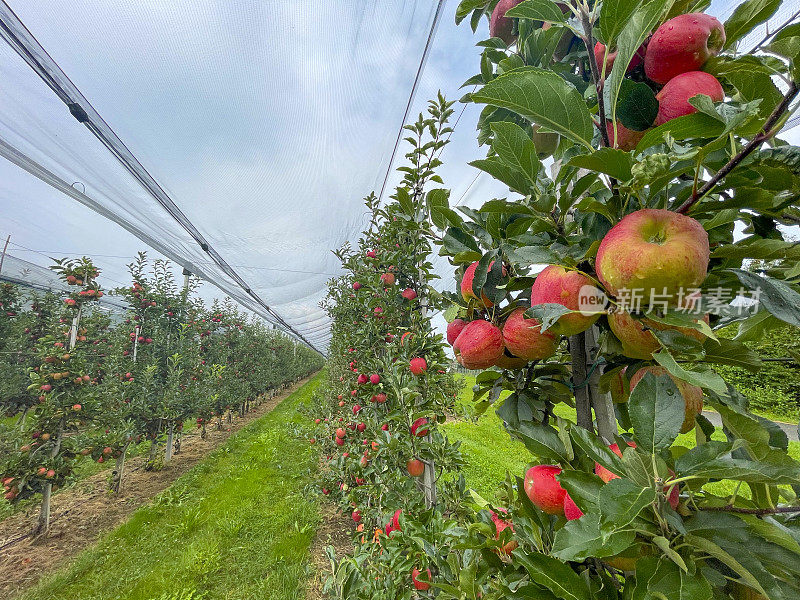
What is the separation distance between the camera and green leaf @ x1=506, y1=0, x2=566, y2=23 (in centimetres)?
45

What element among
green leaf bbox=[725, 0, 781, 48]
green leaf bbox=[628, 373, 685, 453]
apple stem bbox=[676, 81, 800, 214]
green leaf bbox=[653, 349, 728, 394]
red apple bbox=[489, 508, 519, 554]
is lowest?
red apple bbox=[489, 508, 519, 554]

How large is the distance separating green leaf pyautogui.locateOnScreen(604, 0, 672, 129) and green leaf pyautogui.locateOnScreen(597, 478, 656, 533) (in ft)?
1.31

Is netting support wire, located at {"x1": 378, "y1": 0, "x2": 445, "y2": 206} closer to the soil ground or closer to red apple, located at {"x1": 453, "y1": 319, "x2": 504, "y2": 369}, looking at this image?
red apple, located at {"x1": 453, "y1": 319, "x2": 504, "y2": 369}

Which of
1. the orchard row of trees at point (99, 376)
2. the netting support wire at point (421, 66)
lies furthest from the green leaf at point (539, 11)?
the orchard row of trees at point (99, 376)

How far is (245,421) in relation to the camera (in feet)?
25.4

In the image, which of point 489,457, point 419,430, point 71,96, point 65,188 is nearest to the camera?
point 419,430

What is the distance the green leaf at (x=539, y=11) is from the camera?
0.45 m

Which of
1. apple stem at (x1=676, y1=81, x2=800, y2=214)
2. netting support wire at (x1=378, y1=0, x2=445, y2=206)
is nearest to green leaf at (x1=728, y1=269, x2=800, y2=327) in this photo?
apple stem at (x1=676, y1=81, x2=800, y2=214)

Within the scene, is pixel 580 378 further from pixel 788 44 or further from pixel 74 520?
pixel 74 520

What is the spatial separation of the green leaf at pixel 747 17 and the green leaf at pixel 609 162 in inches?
11.6

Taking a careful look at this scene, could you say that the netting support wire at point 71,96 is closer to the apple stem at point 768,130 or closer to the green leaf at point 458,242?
the green leaf at point 458,242

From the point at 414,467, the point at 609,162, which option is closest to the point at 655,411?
the point at 609,162

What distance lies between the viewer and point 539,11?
0.46 metres

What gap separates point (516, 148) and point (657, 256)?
0.24 metres
